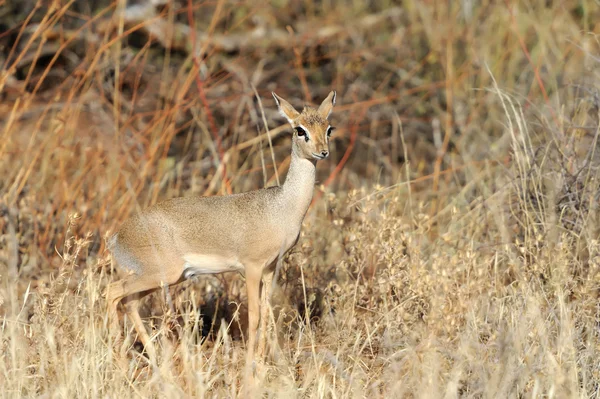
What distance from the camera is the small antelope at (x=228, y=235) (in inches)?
177

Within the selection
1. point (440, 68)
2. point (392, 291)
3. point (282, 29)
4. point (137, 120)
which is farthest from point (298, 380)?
point (282, 29)

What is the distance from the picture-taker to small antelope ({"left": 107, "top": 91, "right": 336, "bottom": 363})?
14.7ft

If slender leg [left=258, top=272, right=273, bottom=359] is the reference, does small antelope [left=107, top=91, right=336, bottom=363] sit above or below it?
above

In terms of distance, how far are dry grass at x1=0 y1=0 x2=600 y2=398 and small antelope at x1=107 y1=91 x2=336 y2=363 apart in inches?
7.3

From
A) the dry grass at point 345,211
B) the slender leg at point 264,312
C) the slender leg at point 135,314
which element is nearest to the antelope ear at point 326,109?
the dry grass at point 345,211

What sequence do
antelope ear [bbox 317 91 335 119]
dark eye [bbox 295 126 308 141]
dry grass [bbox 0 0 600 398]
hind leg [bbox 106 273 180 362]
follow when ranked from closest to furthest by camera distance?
dry grass [bbox 0 0 600 398]
dark eye [bbox 295 126 308 141]
hind leg [bbox 106 273 180 362]
antelope ear [bbox 317 91 335 119]

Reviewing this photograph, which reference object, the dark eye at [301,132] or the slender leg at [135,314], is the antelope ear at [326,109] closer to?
the dark eye at [301,132]

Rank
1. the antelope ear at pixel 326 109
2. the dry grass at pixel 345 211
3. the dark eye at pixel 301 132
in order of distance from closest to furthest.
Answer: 1. the dry grass at pixel 345 211
2. the dark eye at pixel 301 132
3. the antelope ear at pixel 326 109

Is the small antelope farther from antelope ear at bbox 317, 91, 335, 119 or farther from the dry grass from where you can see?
the dry grass

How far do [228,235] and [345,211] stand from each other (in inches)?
77.9

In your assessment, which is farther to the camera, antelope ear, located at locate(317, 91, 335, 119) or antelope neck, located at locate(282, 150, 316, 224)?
antelope ear, located at locate(317, 91, 335, 119)

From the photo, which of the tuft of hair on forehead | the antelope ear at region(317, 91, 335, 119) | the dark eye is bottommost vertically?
the dark eye

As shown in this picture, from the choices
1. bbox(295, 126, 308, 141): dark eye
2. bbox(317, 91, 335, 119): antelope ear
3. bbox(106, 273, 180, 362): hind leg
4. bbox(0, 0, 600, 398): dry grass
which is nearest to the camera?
bbox(0, 0, 600, 398): dry grass

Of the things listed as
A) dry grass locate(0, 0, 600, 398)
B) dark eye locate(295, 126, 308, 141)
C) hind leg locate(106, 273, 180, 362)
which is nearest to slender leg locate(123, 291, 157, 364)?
hind leg locate(106, 273, 180, 362)
